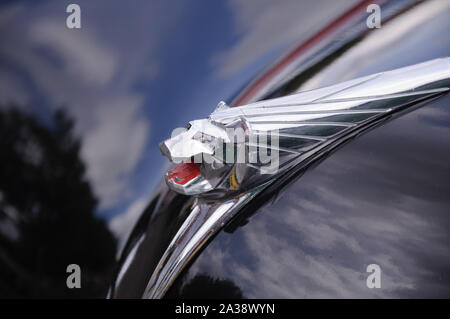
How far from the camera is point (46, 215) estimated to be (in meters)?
1.35

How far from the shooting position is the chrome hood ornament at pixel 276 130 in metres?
0.87

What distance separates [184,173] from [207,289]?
0.79ft

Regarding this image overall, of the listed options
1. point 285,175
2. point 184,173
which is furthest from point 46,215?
point 285,175

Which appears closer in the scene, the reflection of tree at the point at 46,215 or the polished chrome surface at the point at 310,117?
the polished chrome surface at the point at 310,117

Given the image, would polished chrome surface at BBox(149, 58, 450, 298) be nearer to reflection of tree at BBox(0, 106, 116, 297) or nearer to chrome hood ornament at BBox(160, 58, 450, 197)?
chrome hood ornament at BBox(160, 58, 450, 197)

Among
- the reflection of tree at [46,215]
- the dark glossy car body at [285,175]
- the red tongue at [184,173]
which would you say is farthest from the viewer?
the reflection of tree at [46,215]

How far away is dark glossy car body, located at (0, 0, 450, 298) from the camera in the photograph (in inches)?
30.7

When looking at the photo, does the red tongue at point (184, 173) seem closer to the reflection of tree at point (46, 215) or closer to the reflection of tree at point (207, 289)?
the reflection of tree at point (207, 289)

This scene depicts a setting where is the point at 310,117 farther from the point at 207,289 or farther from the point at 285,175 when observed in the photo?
the point at 207,289

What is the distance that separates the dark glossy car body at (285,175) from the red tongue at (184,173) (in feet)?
0.44

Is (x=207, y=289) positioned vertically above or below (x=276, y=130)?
below

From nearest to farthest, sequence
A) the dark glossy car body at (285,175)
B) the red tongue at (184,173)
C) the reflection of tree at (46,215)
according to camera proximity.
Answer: the dark glossy car body at (285,175), the red tongue at (184,173), the reflection of tree at (46,215)

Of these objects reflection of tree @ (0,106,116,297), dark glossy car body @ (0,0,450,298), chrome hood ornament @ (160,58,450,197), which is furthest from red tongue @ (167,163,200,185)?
reflection of tree @ (0,106,116,297)

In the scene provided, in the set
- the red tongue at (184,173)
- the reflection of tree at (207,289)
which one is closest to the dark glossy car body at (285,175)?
the reflection of tree at (207,289)
